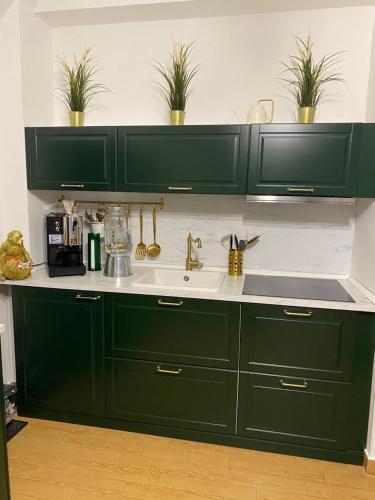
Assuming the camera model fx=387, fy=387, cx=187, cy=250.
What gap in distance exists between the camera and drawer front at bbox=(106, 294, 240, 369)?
2299mm

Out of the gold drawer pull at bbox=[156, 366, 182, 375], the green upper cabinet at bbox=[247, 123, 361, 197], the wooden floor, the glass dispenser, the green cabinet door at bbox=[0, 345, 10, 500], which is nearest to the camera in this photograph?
the green cabinet door at bbox=[0, 345, 10, 500]

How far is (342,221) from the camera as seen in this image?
2643 millimetres

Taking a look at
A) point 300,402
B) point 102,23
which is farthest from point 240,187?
point 102,23

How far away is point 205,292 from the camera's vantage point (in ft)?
7.56

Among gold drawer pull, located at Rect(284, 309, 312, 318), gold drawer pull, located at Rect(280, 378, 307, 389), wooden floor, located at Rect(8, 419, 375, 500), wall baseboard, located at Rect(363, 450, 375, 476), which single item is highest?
gold drawer pull, located at Rect(284, 309, 312, 318)

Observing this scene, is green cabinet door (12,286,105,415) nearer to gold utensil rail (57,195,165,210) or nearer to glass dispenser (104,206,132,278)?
glass dispenser (104,206,132,278)

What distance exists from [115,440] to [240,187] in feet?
5.84

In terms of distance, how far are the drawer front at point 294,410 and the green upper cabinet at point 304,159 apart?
1.13m

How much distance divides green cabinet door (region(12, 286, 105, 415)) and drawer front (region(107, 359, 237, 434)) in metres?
0.13

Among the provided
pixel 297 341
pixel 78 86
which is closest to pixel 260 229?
pixel 297 341

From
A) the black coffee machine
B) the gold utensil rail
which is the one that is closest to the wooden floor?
the black coffee machine

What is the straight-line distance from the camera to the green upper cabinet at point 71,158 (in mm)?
2557

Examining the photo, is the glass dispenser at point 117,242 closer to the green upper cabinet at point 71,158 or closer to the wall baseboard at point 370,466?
the green upper cabinet at point 71,158

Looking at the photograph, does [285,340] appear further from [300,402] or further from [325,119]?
[325,119]
